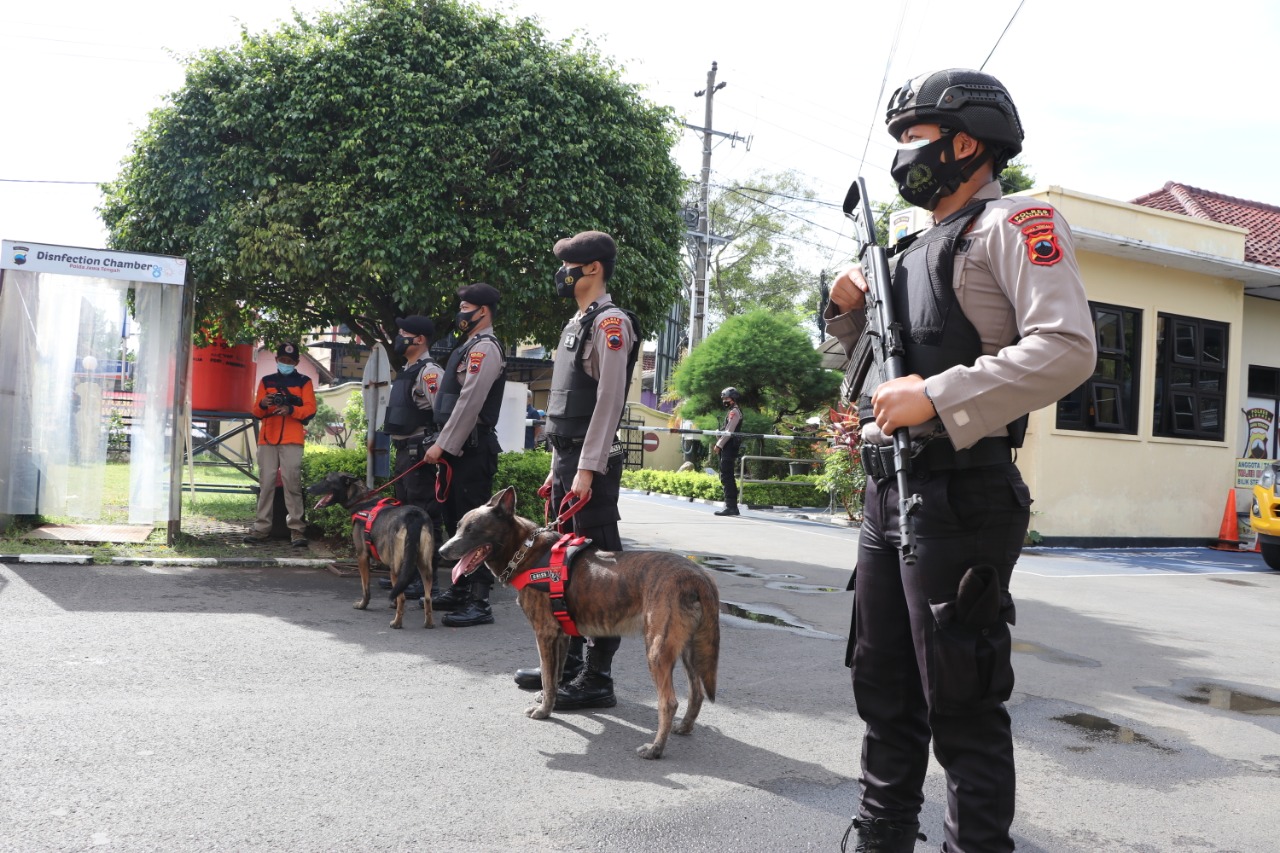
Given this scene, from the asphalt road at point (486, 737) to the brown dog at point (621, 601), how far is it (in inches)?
10.0

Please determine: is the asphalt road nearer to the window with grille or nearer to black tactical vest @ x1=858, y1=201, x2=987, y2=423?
black tactical vest @ x1=858, y1=201, x2=987, y2=423

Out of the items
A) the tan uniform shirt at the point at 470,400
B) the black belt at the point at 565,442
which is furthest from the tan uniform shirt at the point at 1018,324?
the tan uniform shirt at the point at 470,400

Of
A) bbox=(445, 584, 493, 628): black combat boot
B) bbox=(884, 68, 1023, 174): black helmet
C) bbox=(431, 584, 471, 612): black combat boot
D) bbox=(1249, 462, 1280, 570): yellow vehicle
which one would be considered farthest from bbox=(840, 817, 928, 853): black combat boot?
bbox=(1249, 462, 1280, 570): yellow vehicle

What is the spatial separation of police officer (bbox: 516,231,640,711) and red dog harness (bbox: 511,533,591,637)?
22cm

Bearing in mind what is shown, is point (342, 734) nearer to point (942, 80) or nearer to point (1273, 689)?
point (942, 80)

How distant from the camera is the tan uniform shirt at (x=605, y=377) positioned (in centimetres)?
446

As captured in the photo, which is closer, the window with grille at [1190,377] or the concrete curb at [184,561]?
the concrete curb at [184,561]

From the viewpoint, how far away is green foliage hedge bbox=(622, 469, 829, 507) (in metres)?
18.8

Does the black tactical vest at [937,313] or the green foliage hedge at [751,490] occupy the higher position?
the black tactical vest at [937,313]

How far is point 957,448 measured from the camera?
221 centimetres

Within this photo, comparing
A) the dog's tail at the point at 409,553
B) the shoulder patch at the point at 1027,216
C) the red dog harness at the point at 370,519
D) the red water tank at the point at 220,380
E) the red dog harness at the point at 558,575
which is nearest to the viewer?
the shoulder patch at the point at 1027,216

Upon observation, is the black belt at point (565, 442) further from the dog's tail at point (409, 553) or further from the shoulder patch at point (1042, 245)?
the shoulder patch at point (1042, 245)

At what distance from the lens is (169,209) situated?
871cm

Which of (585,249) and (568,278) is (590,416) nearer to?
(568,278)
